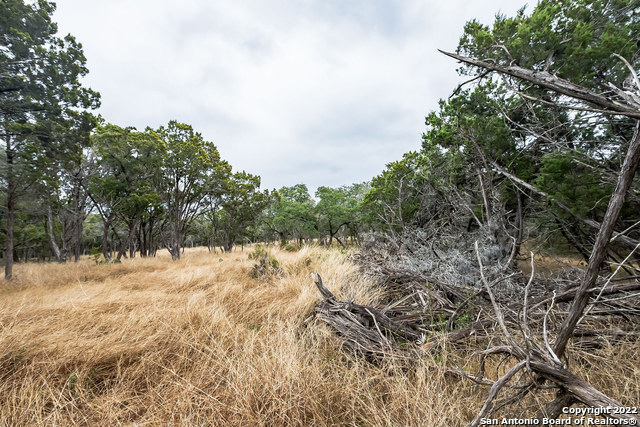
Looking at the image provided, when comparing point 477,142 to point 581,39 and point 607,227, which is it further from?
point 607,227

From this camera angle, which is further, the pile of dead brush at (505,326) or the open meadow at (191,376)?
the open meadow at (191,376)

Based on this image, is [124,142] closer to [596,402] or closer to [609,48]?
[596,402]

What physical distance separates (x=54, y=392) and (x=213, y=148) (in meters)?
15.3

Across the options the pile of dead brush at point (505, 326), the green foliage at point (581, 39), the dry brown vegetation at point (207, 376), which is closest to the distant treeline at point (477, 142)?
the green foliage at point (581, 39)

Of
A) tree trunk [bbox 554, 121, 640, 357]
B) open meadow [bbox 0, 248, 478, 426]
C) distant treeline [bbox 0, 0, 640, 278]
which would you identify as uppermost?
distant treeline [bbox 0, 0, 640, 278]

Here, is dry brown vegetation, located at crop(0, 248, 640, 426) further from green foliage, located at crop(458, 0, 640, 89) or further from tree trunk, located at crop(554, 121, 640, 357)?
green foliage, located at crop(458, 0, 640, 89)

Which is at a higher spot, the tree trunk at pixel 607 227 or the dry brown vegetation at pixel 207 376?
the tree trunk at pixel 607 227

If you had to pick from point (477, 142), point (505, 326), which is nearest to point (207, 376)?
point (505, 326)

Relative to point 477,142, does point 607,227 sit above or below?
below

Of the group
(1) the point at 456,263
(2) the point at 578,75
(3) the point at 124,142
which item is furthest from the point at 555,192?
(3) the point at 124,142

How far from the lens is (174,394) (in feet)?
5.47

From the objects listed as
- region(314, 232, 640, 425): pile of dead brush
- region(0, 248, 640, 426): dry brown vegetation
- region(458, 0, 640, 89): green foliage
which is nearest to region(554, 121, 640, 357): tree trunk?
region(314, 232, 640, 425): pile of dead brush

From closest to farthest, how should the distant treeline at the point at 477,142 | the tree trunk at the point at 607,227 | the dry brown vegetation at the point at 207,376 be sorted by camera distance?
the tree trunk at the point at 607,227
the dry brown vegetation at the point at 207,376
the distant treeline at the point at 477,142

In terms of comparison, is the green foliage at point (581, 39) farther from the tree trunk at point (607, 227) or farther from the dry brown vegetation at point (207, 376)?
the dry brown vegetation at point (207, 376)
